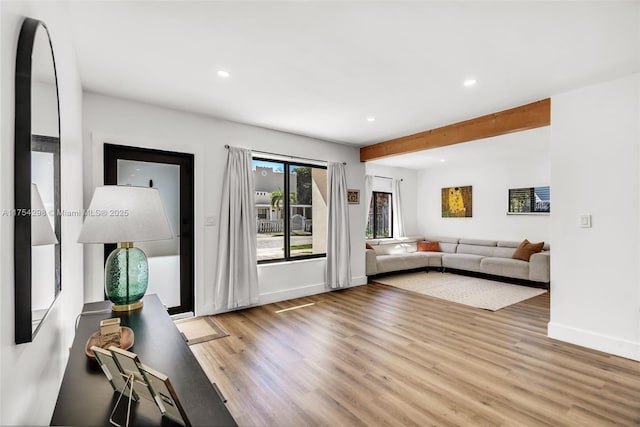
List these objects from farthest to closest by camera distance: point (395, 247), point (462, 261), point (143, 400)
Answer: point (395, 247)
point (462, 261)
point (143, 400)

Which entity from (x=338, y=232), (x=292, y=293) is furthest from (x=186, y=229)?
(x=338, y=232)

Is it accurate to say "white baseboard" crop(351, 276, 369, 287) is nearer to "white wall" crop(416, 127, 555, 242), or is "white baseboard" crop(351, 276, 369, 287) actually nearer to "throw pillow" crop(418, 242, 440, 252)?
"throw pillow" crop(418, 242, 440, 252)

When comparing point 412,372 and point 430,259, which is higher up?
point 430,259

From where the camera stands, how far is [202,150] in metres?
3.85

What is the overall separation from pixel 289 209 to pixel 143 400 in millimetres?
3969

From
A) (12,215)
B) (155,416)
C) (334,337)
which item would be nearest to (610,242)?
(334,337)

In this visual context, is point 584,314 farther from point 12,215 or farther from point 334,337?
point 12,215

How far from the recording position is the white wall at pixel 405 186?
25.5 ft

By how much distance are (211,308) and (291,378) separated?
1856mm

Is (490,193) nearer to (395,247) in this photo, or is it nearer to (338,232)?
(395,247)

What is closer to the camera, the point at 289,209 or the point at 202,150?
the point at 202,150

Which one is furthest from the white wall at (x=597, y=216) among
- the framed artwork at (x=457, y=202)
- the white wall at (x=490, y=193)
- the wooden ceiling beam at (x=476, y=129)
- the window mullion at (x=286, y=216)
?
the framed artwork at (x=457, y=202)

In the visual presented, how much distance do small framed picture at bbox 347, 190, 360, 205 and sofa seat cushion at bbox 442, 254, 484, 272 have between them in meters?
2.76

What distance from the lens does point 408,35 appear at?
2.16 m
